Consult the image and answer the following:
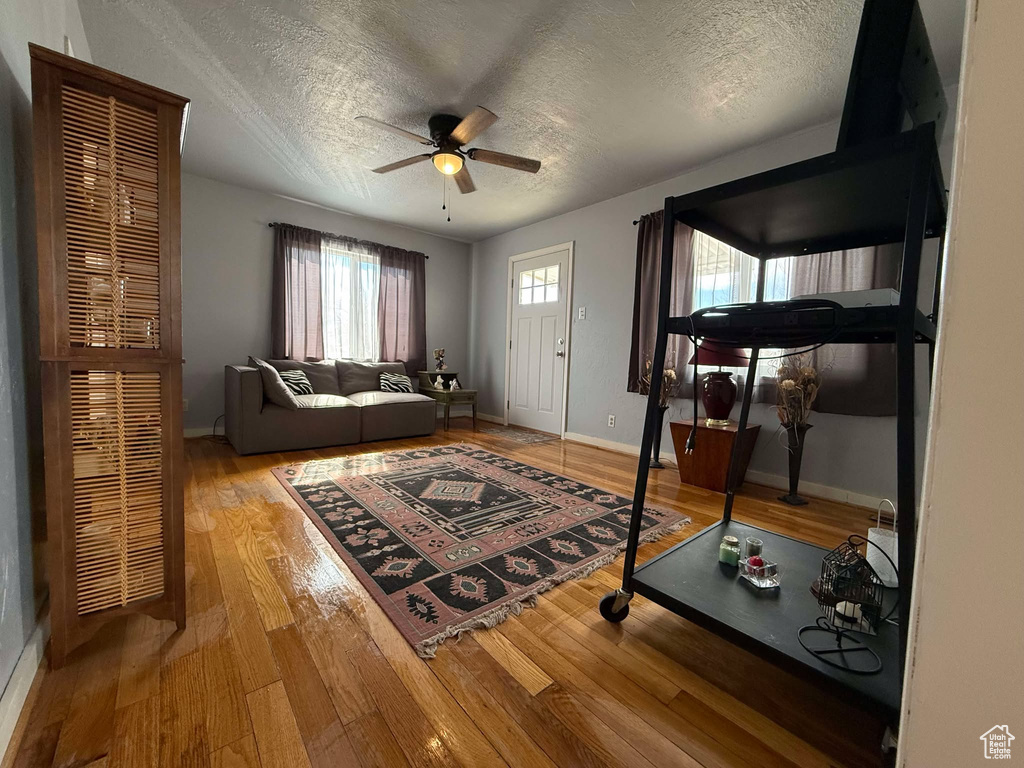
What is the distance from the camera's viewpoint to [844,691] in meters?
0.81

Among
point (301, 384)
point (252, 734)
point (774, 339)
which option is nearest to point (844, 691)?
point (774, 339)

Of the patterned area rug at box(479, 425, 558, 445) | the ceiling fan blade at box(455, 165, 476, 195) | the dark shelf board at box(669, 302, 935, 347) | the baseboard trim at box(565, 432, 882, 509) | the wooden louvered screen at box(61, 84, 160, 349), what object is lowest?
the patterned area rug at box(479, 425, 558, 445)

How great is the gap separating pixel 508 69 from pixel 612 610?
100 inches

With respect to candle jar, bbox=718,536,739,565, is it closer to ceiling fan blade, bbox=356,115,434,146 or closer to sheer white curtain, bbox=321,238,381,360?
ceiling fan blade, bbox=356,115,434,146

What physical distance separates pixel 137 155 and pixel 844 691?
6.70 feet

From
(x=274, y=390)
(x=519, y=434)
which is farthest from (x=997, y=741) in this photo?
(x=519, y=434)

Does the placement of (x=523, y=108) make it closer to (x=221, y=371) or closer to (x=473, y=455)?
(x=473, y=455)

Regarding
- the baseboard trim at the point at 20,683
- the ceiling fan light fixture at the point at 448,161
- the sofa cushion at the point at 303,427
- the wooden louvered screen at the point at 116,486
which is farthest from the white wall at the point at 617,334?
the baseboard trim at the point at 20,683

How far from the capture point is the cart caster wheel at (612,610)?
4.07 ft

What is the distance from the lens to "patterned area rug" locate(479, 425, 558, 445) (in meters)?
4.09

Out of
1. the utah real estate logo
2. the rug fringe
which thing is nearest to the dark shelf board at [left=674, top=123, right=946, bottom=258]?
the utah real estate logo

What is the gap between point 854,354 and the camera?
2.41 meters

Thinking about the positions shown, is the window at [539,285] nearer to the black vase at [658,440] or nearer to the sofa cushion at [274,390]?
the black vase at [658,440]

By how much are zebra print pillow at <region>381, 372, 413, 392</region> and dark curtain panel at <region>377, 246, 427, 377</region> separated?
14.3 inches
